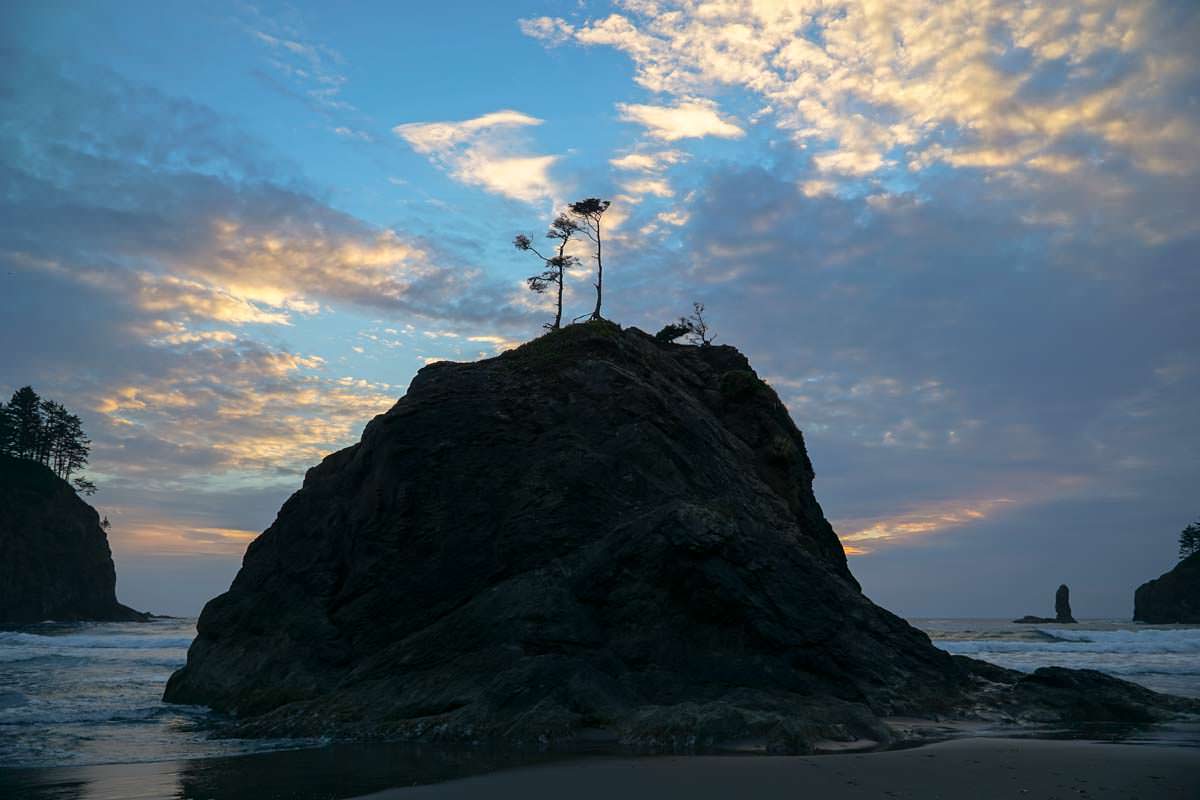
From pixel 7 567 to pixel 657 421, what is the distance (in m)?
85.3

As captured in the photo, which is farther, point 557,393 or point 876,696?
point 557,393

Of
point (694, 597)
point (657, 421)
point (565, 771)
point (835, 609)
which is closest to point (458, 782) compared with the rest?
point (565, 771)

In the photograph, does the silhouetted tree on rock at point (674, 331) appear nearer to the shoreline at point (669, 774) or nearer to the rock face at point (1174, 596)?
the shoreline at point (669, 774)

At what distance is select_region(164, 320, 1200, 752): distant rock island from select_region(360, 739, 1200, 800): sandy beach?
147cm

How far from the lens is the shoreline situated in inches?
304

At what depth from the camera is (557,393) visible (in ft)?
62.5

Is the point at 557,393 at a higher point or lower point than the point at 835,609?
higher

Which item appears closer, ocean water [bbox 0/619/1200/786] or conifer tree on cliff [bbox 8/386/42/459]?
ocean water [bbox 0/619/1200/786]

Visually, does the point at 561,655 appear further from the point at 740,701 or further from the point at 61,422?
the point at 61,422

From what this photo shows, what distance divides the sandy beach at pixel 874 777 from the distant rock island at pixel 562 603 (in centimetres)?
147

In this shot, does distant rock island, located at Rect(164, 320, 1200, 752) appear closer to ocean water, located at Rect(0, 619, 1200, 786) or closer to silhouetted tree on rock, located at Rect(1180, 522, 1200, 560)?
ocean water, located at Rect(0, 619, 1200, 786)

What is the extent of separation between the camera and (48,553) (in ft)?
268

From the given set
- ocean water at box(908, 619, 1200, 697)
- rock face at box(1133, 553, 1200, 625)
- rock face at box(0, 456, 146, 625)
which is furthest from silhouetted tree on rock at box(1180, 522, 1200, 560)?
rock face at box(0, 456, 146, 625)

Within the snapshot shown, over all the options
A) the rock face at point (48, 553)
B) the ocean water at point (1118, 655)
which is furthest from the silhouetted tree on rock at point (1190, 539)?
the rock face at point (48, 553)
